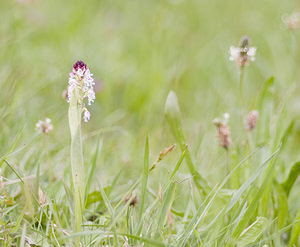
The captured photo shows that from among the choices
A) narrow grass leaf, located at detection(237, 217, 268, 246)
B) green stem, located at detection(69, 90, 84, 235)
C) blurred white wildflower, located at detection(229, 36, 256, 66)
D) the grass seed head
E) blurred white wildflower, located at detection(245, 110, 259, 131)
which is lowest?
narrow grass leaf, located at detection(237, 217, 268, 246)

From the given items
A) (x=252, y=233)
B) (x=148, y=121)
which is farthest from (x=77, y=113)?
(x=148, y=121)

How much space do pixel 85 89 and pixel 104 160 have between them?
0.90 meters

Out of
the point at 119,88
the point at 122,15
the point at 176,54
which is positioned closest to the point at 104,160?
the point at 119,88

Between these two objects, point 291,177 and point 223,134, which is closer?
point 291,177

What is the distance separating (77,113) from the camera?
4.03 feet

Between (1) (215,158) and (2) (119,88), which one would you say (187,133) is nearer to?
(1) (215,158)

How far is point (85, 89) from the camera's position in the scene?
49.0 inches

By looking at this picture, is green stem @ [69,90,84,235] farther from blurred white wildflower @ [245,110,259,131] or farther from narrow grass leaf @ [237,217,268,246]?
blurred white wildflower @ [245,110,259,131]

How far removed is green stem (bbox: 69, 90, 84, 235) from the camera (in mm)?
1215

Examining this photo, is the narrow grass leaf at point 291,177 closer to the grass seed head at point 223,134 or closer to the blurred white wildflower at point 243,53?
the grass seed head at point 223,134

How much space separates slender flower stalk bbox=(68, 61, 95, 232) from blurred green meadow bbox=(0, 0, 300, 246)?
5cm

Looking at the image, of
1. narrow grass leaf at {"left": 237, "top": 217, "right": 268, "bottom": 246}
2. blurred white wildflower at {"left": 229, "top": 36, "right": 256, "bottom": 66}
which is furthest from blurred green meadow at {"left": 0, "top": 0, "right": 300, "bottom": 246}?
blurred white wildflower at {"left": 229, "top": 36, "right": 256, "bottom": 66}

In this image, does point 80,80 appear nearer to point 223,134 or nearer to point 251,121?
point 223,134

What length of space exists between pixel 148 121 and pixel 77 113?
1445mm
